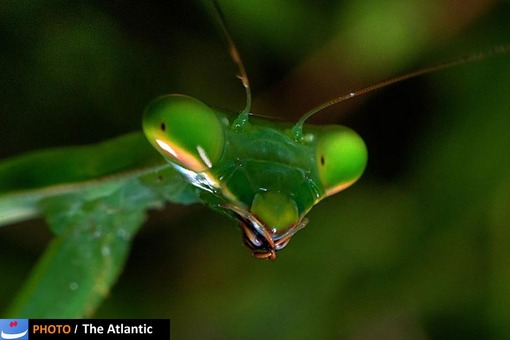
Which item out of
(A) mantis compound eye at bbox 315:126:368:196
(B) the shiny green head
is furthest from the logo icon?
(A) mantis compound eye at bbox 315:126:368:196

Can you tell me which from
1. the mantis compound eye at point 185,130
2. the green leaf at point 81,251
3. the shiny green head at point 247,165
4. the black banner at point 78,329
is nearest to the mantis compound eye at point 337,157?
the shiny green head at point 247,165

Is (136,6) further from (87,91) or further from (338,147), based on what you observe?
(338,147)

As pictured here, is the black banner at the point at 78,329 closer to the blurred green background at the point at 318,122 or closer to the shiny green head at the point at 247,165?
the blurred green background at the point at 318,122

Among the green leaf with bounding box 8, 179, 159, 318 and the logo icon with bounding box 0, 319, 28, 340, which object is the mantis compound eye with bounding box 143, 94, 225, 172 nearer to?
the green leaf with bounding box 8, 179, 159, 318

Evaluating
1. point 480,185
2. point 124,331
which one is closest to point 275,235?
point 124,331

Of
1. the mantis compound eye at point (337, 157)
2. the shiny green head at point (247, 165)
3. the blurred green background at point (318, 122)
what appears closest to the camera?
the shiny green head at point (247, 165)

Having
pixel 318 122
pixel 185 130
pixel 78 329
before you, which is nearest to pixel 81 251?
pixel 78 329
